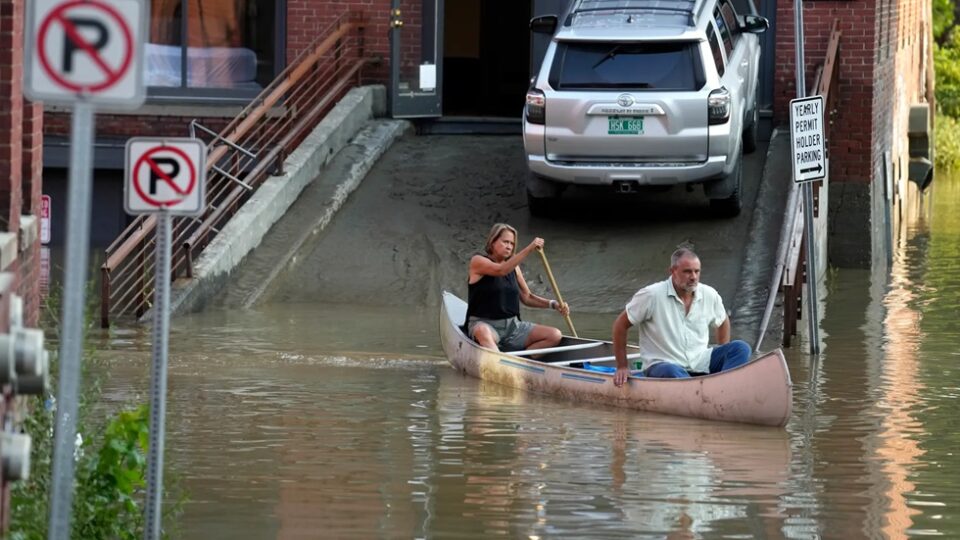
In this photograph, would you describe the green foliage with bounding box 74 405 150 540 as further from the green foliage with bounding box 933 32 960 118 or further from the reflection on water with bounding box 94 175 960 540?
the green foliage with bounding box 933 32 960 118

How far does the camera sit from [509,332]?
50.4 feet

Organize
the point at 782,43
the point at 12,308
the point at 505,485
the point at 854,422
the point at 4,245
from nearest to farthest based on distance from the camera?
the point at 12,308 → the point at 4,245 → the point at 505,485 → the point at 854,422 → the point at 782,43

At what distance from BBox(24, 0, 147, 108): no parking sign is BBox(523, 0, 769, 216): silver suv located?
1192cm

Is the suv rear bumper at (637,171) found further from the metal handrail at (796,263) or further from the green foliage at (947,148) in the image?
the green foliage at (947,148)

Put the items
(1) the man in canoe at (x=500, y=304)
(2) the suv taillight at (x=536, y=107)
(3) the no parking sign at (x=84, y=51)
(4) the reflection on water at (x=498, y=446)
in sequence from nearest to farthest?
(3) the no parking sign at (x=84, y=51) < (4) the reflection on water at (x=498, y=446) < (1) the man in canoe at (x=500, y=304) < (2) the suv taillight at (x=536, y=107)

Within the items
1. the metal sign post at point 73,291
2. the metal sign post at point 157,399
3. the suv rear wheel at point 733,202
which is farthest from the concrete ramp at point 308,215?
the metal sign post at point 73,291

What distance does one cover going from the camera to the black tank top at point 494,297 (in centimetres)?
1518

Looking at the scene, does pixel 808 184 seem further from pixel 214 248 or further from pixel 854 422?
pixel 214 248

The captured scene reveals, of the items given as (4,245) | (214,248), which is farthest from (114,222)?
(4,245)

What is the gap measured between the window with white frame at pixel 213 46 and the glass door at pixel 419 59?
154 centimetres

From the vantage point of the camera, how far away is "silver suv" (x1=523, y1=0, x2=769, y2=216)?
61.1ft

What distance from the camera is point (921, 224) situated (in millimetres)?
29906

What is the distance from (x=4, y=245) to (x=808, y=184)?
8.46 metres

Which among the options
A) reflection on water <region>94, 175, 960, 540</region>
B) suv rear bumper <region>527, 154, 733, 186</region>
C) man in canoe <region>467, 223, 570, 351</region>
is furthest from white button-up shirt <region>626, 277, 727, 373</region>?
suv rear bumper <region>527, 154, 733, 186</region>
